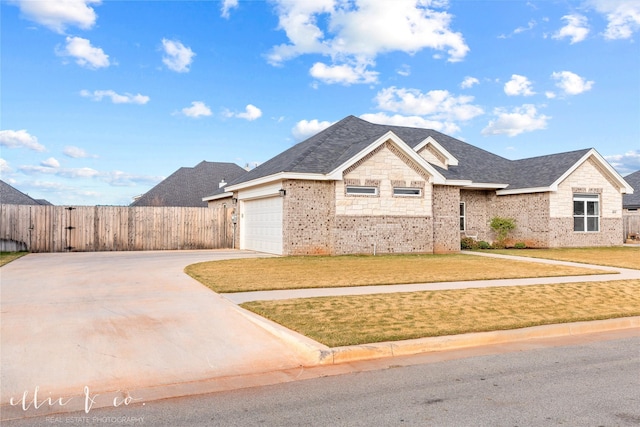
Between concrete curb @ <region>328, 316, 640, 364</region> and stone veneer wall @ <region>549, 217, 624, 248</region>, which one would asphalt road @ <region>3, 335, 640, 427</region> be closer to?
concrete curb @ <region>328, 316, 640, 364</region>

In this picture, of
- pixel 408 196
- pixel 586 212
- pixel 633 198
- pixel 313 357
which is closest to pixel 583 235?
pixel 586 212

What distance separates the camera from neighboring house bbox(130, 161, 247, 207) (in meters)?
40.0

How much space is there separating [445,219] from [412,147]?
4665 millimetres

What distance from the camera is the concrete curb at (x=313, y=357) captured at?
4926mm

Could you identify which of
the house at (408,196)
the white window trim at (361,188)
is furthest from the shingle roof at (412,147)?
the white window trim at (361,188)

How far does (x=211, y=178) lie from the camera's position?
4350 cm

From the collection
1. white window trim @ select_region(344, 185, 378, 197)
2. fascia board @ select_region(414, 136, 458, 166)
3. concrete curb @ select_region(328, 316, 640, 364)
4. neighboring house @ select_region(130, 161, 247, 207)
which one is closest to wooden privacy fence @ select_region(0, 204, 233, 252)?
white window trim @ select_region(344, 185, 378, 197)

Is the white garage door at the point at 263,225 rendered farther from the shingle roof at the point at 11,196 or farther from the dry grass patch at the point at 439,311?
the shingle roof at the point at 11,196

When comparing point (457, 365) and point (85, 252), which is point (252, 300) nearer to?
point (457, 365)

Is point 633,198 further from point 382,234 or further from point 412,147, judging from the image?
point 382,234

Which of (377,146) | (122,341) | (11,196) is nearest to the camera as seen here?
(122,341)

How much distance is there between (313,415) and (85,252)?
2233 cm

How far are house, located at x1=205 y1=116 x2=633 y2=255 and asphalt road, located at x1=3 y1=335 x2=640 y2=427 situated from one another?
1527 cm

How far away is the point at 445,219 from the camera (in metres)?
24.3
